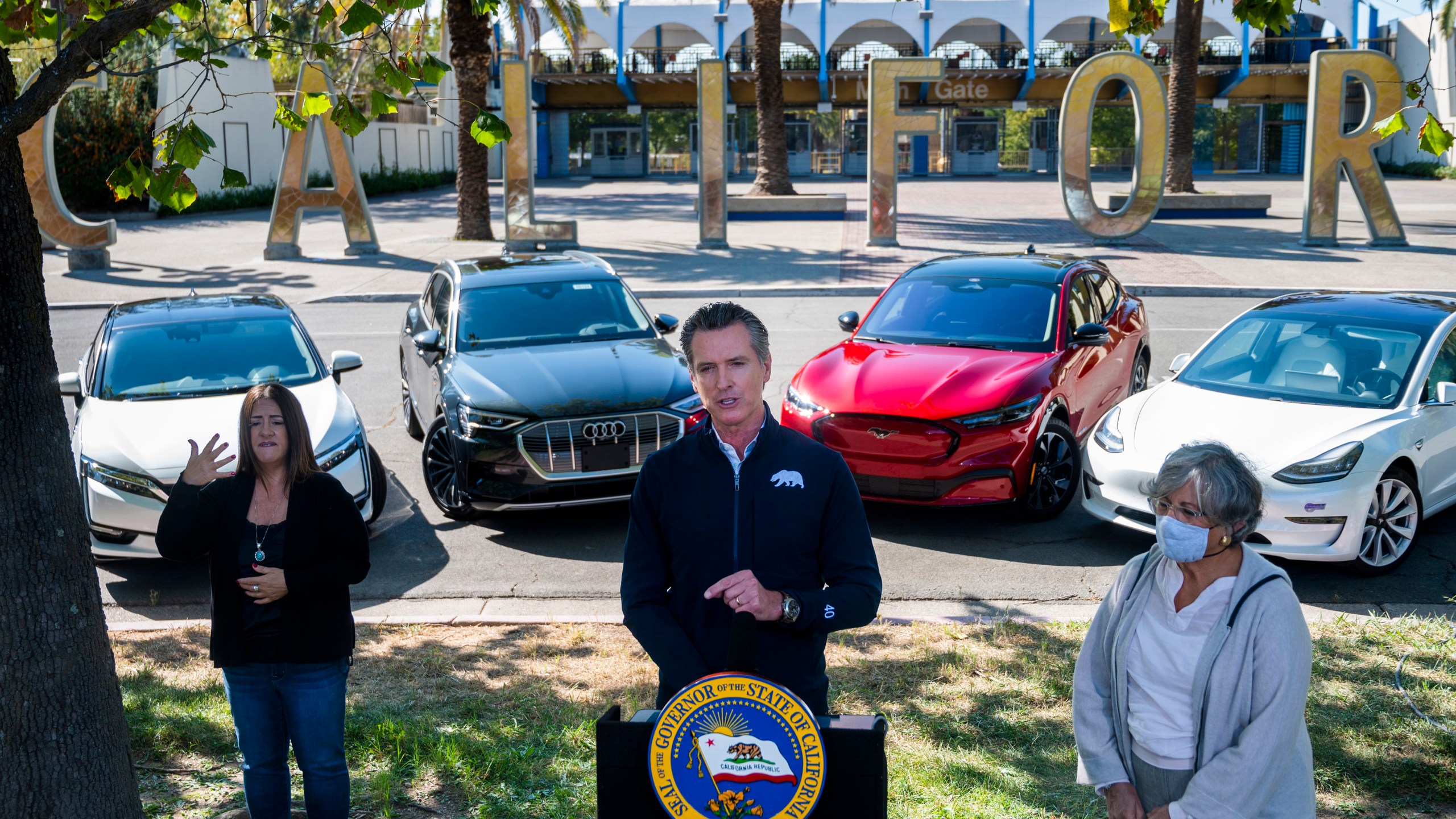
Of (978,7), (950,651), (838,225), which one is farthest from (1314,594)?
(978,7)

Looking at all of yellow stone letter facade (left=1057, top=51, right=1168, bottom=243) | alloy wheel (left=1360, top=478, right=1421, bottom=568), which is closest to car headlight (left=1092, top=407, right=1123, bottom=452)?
alloy wheel (left=1360, top=478, right=1421, bottom=568)

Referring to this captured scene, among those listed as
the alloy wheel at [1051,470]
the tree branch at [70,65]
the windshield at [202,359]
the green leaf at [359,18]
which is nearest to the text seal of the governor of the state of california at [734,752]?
the tree branch at [70,65]

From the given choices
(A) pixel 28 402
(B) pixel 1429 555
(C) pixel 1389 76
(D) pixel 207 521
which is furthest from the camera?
(C) pixel 1389 76

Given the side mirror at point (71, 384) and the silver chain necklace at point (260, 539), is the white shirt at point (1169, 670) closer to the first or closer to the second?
the silver chain necklace at point (260, 539)

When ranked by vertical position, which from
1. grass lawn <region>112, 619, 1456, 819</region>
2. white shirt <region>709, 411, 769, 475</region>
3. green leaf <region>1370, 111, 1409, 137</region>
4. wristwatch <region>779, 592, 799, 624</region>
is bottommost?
grass lawn <region>112, 619, 1456, 819</region>

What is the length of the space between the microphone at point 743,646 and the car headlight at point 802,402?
5.70 metres

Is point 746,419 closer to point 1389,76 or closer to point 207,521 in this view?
point 207,521

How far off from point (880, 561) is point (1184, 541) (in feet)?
16.1

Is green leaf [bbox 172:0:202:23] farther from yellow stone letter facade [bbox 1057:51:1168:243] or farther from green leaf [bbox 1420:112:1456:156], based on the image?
yellow stone letter facade [bbox 1057:51:1168:243]

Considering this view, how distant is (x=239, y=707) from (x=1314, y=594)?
5.89 meters

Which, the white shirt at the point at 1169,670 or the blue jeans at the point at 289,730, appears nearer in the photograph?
the white shirt at the point at 1169,670

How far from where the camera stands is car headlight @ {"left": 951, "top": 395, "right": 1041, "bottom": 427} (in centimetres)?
816

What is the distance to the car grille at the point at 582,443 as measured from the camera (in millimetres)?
8188

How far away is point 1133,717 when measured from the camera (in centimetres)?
321
